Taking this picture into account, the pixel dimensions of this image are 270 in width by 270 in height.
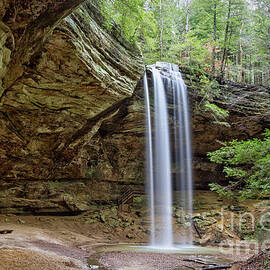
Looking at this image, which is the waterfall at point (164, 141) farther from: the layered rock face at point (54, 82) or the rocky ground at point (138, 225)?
the layered rock face at point (54, 82)

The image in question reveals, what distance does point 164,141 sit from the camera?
48.1 feet

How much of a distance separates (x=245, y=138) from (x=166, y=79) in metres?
7.55

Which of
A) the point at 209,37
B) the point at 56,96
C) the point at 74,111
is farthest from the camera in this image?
the point at 209,37

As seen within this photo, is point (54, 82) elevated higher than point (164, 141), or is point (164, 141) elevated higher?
point (54, 82)

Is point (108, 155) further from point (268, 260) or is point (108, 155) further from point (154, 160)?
point (268, 260)

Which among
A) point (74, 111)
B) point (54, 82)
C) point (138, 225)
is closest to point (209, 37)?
point (74, 111)

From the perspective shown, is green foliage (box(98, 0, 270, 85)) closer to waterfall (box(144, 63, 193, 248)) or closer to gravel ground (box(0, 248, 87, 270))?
waterfall (box(144, 63, 193, 248))

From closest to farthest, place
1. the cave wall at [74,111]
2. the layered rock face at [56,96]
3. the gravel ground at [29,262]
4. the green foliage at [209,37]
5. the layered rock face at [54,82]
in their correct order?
the gravel ground at [29,262] → the layered rock face at [54,82] → the layered rock face at [56,96] → the cave wall at [74,111] → the green foliage at [209,37]

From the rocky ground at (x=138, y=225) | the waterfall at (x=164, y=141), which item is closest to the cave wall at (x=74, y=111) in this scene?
the waterfall at (x=164, y=141)

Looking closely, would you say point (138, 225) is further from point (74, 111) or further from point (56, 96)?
point (56, 96)

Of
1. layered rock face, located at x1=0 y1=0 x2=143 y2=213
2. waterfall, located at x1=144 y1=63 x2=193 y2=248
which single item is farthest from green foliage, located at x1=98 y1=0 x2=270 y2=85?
layered rock face, located at x1=0 y1=0 x2=143 y2=213

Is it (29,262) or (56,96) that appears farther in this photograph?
(56,96)

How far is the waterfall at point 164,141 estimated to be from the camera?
529 inches

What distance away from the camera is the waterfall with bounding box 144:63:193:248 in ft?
44.1
